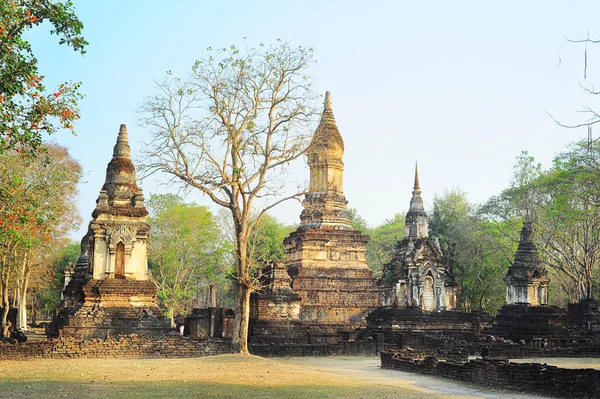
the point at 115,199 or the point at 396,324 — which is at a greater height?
the point at 115,199

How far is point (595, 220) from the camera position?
38.7 m

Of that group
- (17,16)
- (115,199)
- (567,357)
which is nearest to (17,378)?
(17,16)

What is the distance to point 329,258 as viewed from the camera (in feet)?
122

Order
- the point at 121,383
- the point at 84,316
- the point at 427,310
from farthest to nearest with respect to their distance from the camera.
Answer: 1. the point at 427,310
2. the point at 84,316
3. the point at 121,383

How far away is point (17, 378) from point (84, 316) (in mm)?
9871

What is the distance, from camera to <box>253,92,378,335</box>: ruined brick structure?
35344 mm

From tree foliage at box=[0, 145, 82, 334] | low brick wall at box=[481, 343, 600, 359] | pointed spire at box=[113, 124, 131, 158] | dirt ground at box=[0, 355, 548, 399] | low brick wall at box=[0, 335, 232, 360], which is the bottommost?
low brick wall at box=[481, 343, 600, 359]

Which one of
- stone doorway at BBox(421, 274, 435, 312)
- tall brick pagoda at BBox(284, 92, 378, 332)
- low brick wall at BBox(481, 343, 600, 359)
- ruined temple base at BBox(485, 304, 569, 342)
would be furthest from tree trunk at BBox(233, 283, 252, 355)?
ruined temple base at BBox(485, 304, 569, 342)

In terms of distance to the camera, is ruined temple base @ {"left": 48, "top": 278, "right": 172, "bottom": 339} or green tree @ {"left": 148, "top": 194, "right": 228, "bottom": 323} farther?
green tree @ {"left": 148, "top": 194, "right": 228, "bottom": 323}

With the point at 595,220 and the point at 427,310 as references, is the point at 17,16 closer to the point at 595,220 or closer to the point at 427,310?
the point at 427,310

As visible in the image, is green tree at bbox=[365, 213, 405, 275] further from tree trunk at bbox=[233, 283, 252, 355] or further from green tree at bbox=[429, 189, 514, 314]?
tree trunk at bbox=[233, 283, 252, 355]

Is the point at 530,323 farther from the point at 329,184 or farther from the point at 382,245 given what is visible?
the point at 382,245

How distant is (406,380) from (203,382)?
5512 mm

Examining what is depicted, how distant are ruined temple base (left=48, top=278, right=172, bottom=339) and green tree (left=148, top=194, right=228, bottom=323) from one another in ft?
69.7
